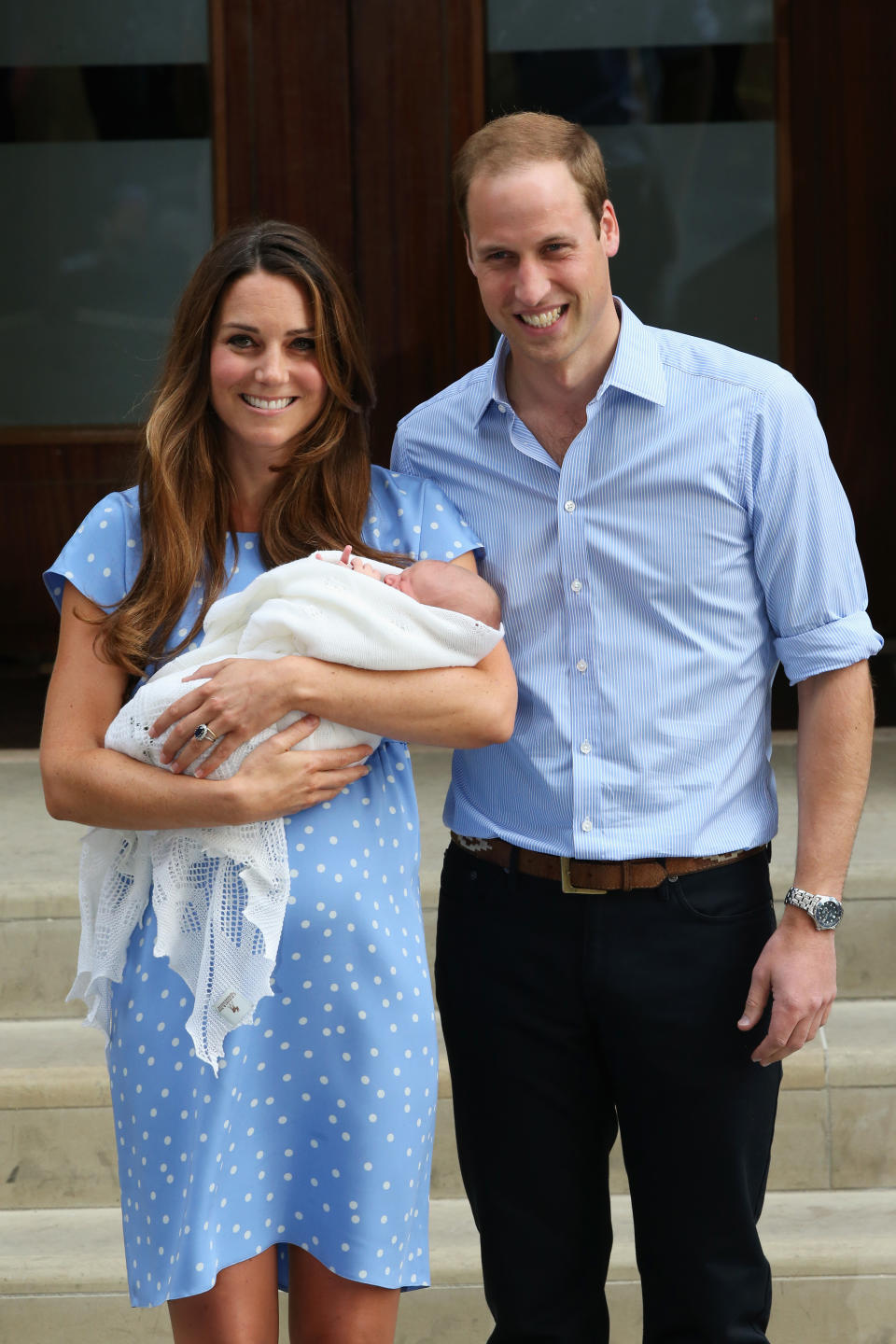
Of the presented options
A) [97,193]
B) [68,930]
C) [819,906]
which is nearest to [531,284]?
[819,906]

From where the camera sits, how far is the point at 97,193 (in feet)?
15.0

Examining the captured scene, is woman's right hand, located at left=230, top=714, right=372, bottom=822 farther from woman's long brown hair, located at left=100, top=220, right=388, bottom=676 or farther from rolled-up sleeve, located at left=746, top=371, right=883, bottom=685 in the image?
rolled-up sleeve, located at left=746, top=371, right=883, bottom=685

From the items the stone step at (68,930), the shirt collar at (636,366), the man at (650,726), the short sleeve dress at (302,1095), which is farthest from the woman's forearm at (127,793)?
the stone step at (68,930)

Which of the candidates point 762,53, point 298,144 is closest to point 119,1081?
point 298,144

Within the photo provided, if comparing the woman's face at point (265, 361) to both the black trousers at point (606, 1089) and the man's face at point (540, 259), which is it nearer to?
the man's face at point (540, 259)

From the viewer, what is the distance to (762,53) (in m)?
4.28

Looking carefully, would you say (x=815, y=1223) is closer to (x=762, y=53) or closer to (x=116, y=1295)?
(x=116, y=1295)

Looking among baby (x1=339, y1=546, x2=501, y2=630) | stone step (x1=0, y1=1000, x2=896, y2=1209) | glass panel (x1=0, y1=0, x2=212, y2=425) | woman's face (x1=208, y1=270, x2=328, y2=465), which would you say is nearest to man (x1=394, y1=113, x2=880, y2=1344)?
baby (x1=339, y1=546, x2=501, y2=630)

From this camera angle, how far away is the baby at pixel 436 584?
1750 mm

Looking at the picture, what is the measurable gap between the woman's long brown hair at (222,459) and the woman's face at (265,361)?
0.05ft

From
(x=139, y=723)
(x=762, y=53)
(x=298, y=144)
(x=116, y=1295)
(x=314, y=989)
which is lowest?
(x=116, y=1295)

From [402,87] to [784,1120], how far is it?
296cm

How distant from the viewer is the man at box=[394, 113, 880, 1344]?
1.78 meters

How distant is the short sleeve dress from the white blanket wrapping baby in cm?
4
